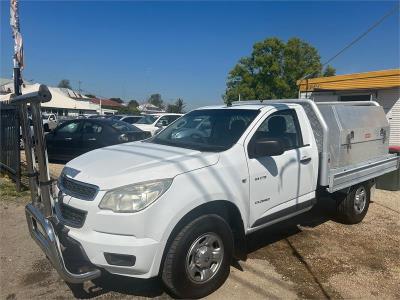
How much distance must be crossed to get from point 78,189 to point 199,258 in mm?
1318

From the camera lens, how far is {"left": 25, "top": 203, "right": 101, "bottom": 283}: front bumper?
10.4 ft

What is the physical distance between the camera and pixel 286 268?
14.8ft

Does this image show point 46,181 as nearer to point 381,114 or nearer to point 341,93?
point 381,114

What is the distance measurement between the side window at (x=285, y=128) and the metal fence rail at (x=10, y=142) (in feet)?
18.0

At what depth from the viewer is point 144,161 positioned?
12.2 ft

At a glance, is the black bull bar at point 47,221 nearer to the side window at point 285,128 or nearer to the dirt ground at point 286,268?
the dirt ground at point 286,268

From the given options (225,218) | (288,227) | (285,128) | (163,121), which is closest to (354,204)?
(288,227)

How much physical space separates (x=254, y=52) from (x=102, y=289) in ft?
134

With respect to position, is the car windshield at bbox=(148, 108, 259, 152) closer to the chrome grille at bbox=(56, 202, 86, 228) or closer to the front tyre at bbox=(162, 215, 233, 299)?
the front tyre at bbox=(162, 215, 233, 299)

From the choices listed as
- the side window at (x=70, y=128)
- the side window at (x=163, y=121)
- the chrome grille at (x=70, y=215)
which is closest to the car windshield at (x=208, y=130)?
the chrome grille at (x=70, y=215)

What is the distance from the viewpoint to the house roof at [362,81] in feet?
52.9

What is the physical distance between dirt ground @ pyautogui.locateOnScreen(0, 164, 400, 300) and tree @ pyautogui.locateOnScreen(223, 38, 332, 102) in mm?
34289

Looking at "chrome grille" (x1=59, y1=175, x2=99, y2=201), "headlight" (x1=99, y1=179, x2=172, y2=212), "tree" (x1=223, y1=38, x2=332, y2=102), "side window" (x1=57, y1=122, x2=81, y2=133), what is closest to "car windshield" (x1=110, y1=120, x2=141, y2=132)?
"side window" (x1=57, y1=122, x2=81, y2=133)

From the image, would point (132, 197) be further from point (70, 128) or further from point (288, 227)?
point (70, 128)
